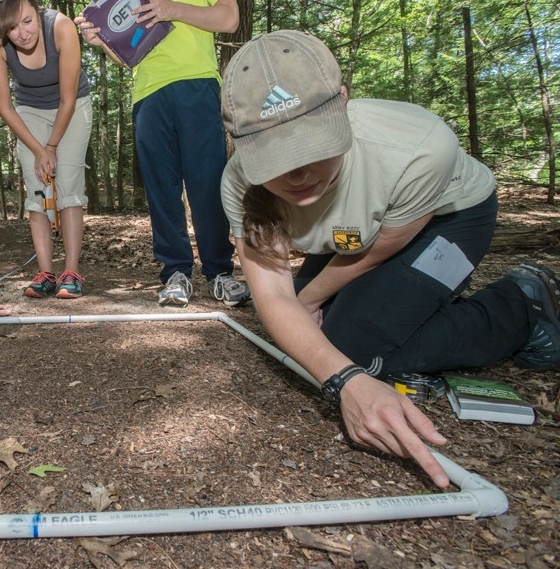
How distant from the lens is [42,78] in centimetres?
303

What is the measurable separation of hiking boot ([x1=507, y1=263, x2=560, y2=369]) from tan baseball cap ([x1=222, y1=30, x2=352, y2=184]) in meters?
1.21

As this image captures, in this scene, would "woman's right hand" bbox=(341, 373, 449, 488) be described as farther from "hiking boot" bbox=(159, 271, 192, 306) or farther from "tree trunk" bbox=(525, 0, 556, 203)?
"tree trunk" bbox=(525, 0, 556, 203)

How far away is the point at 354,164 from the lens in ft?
5.47

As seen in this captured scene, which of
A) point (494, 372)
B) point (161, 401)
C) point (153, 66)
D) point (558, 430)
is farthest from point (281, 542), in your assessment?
point (153, 66)

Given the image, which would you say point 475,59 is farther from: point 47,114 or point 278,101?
point 278,101

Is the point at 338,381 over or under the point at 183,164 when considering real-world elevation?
under

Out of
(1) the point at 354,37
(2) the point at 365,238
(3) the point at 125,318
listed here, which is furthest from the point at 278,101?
(1) the point at 354,37

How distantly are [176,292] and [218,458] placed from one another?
5.30 feet

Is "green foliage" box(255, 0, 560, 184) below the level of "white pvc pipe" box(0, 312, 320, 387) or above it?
above

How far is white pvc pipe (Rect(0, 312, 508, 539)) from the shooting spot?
112cm

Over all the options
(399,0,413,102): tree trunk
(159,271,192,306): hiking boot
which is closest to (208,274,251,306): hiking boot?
(159,271,192,306): hiking boot

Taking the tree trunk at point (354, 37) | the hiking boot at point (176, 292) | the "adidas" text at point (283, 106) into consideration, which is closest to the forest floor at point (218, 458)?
the hiking boot at point (176, 292)

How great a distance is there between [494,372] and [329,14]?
10042 mm

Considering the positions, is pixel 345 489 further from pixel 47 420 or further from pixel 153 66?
pixel 153 66
